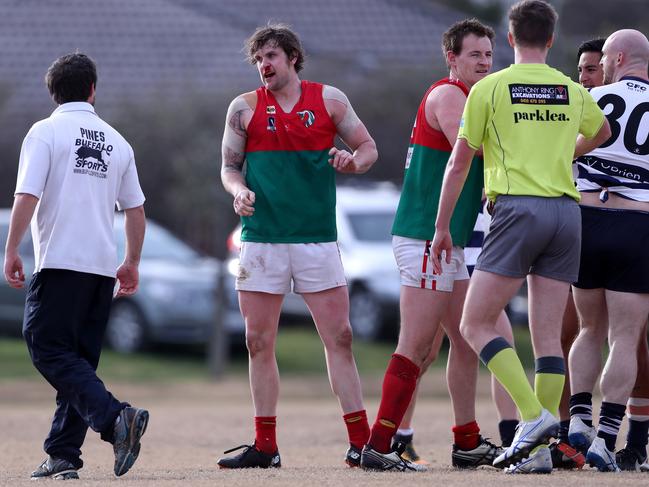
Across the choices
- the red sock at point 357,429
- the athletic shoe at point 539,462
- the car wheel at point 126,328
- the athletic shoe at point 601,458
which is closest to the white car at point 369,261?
the car wheel at point 126,328

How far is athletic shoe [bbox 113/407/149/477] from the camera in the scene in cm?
704

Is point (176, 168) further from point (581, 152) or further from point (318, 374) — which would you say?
point (581, 152)

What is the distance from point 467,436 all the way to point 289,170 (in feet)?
6.10

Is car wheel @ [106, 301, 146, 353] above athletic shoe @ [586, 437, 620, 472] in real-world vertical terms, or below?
below

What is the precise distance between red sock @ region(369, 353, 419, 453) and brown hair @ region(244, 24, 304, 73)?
1868mm

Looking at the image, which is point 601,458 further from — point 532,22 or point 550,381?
point 532,22

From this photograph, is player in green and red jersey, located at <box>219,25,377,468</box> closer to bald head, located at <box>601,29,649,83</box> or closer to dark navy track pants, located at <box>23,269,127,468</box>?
dark navy track pants, located at <box>23,269,127,468</box>

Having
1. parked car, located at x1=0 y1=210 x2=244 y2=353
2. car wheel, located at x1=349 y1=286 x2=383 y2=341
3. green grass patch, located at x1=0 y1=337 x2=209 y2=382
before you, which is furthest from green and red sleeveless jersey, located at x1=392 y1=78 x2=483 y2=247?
car wheel, located at x1=349 y1=286 x2=383 y2=341

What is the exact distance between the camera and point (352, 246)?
19109 millimetres

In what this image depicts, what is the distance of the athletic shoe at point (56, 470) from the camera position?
724 cm

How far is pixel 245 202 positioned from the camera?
746 centimetres

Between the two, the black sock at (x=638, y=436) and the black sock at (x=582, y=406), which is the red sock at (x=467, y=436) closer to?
the black sock at (x=582, y=406)

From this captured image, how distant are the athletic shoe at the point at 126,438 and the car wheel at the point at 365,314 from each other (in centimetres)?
1185

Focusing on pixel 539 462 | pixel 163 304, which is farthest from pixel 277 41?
pixel 163 304
